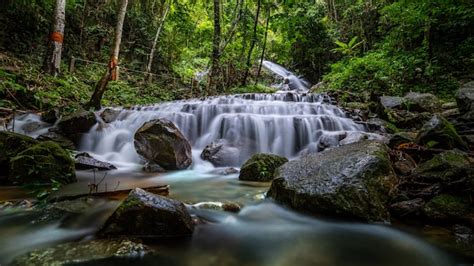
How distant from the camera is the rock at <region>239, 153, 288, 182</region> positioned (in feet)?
16.9

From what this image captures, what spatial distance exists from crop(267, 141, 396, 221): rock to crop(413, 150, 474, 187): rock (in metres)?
0.38

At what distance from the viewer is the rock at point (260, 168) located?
515 centimetres

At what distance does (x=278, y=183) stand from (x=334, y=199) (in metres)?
0.79

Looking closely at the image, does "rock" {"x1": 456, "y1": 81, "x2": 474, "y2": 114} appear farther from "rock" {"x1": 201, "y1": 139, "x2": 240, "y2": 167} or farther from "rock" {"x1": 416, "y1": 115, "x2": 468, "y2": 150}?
"rock" {"x1": 201, "y1": 139, "x2": 240, "y2": 167}

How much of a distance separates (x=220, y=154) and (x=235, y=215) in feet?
11.4

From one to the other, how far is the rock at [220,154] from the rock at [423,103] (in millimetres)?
5132

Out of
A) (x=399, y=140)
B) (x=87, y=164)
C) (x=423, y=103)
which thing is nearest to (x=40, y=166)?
(x=87, y=164)

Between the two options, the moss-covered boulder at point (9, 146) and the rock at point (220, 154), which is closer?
the moss-covered boulder at point (9, 146)

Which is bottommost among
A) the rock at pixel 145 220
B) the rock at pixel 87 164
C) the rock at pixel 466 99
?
the rock at pixel 145 220

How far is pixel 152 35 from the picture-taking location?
1744 cm

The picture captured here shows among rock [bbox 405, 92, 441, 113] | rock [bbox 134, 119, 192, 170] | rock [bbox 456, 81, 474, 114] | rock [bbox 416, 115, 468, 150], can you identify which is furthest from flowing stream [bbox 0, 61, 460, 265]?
rock [bbox 456, 81, 474, 114]

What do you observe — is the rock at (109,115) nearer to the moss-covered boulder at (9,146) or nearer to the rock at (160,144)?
the rock at (160,144)

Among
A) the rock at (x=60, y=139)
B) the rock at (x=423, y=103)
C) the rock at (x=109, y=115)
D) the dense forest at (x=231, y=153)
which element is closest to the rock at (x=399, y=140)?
the dense forest at (x=231, y=153)

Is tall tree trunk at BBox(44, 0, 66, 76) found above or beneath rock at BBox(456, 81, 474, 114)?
above
